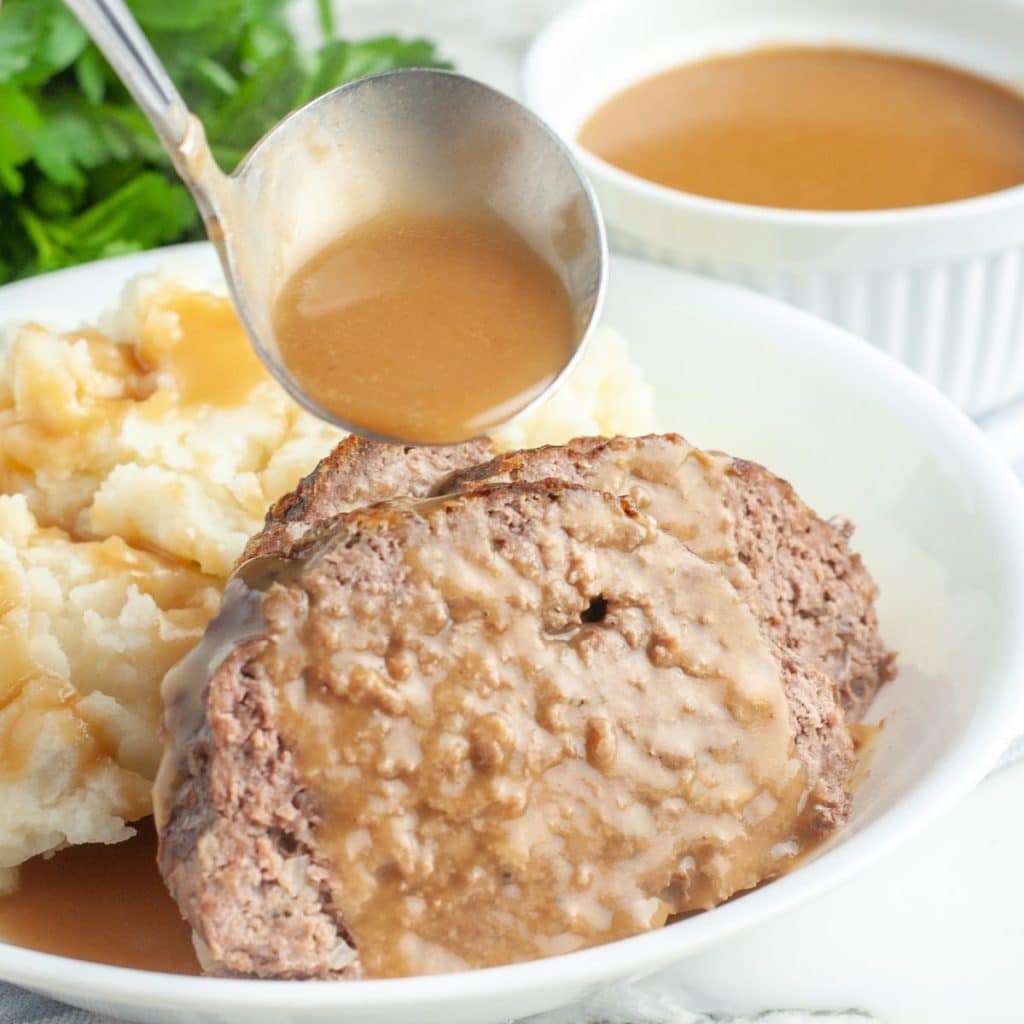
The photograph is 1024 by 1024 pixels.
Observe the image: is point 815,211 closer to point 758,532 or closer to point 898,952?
point 758,532

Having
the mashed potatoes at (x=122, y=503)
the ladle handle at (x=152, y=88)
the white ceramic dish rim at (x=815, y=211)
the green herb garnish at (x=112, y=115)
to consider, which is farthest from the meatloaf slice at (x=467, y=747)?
the green herb garnish at (x=112, y=115)

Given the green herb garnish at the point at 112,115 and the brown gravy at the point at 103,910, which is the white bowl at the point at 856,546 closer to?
Result: the brown gravy at the point at 103,910

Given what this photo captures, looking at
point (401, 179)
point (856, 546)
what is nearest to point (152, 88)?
point (401, 179)

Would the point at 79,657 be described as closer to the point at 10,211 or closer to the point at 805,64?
the point at 10,211

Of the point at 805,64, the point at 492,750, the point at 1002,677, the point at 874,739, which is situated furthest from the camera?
the point at 805,64

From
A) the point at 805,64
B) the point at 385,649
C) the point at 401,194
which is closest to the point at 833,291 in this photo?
the point at 805,64

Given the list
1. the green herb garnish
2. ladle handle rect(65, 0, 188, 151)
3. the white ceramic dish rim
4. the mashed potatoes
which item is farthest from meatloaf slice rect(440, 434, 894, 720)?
the green herb garnish

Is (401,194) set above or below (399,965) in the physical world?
above

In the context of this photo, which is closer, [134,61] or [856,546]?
[134,61]
